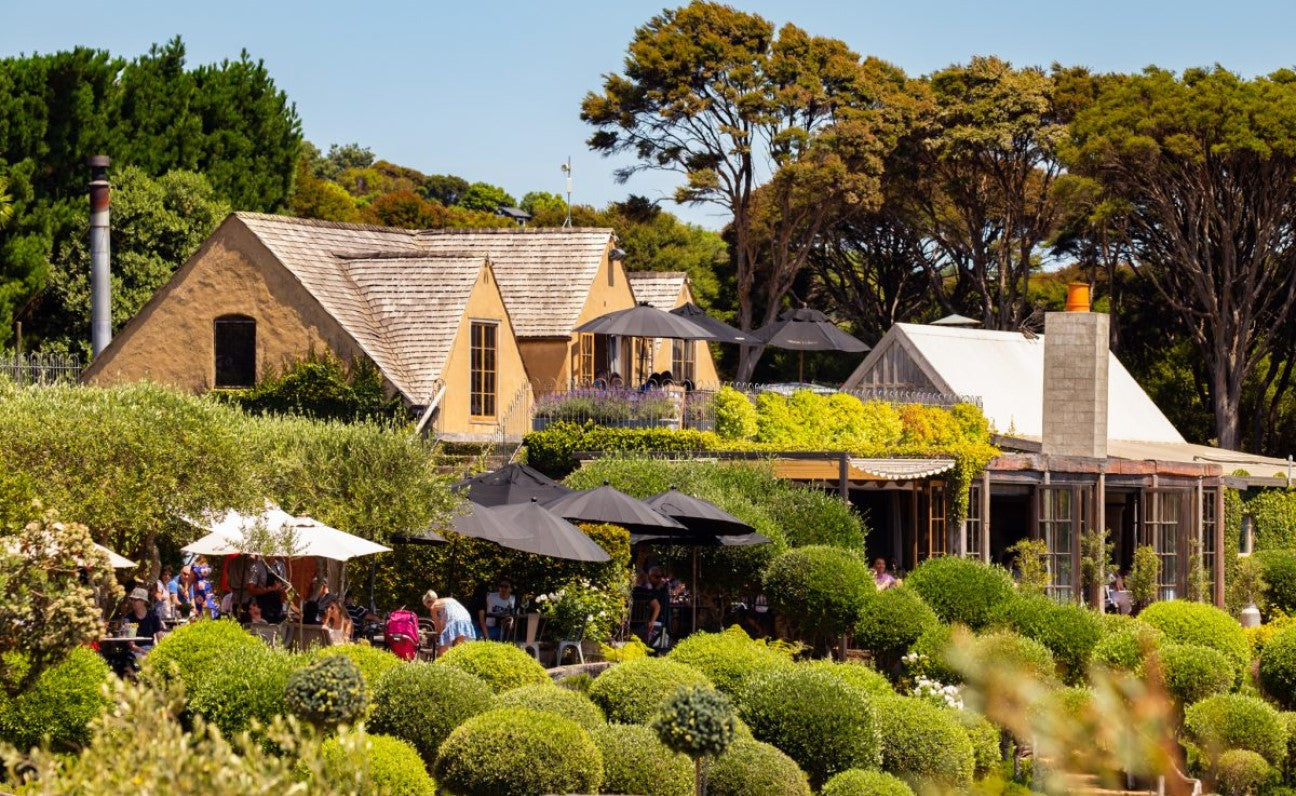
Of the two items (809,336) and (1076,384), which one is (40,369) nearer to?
(809,336)

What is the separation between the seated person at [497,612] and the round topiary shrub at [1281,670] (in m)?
10.3

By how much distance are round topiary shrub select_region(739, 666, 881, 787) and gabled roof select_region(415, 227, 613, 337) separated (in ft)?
60.8

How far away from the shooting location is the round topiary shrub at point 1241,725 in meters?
21.6

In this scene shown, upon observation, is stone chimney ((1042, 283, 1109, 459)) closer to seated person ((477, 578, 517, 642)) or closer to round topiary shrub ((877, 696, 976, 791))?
seated person ((477, 578, 517, 642))

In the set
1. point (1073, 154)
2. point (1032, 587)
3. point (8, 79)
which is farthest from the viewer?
point (1073, 154)

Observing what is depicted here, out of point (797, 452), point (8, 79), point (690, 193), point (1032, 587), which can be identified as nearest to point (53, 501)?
point (797, 452)

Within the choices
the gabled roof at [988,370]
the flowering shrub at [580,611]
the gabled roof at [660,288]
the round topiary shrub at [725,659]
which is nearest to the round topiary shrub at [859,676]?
the round topiary shrub at [725,659]

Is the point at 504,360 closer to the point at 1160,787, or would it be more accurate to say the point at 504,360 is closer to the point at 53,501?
the point at 53,501

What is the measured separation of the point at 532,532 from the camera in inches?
838

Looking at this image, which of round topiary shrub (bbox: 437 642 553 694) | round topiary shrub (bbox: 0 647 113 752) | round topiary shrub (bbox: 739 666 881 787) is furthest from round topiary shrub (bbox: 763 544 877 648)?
round topiary shrub (bbox: 0 647 113 752)

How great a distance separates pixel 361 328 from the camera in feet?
108

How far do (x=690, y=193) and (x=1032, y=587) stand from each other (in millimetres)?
27620

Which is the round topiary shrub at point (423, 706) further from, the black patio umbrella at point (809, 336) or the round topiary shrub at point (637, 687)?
the black patio umbrella at point (809, 336)

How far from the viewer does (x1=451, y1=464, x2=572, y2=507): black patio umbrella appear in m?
25.0
